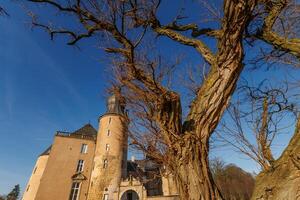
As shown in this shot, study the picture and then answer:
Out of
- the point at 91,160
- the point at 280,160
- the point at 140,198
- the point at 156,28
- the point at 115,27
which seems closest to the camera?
the point at 280,160

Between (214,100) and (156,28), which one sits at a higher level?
(156,28)

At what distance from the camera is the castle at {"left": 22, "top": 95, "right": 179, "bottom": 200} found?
2347 centimetres

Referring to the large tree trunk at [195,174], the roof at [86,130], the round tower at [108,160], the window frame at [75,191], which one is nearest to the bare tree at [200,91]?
the large tree trunk at [195,174]

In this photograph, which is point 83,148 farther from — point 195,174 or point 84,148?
point 195,174

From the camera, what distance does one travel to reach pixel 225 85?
2777 millimetres

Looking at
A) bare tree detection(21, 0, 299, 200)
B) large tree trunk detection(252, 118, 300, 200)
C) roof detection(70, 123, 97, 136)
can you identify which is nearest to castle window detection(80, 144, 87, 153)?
roof detection(70, 123, 97, 136)

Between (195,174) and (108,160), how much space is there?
24225 millimetres

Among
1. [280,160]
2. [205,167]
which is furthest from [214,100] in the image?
[280,160]

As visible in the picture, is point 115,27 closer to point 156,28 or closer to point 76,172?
point 156,28

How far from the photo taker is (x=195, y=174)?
234 centimetres

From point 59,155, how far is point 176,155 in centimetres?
2662

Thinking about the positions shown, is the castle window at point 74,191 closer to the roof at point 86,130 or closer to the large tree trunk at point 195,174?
the roof at point 86,130

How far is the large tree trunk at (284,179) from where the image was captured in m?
1.53

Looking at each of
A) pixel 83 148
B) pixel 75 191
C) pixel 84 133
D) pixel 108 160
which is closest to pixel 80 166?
pixel 83 148
